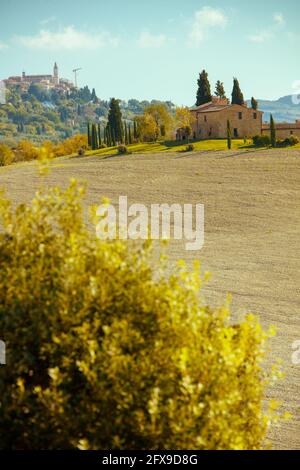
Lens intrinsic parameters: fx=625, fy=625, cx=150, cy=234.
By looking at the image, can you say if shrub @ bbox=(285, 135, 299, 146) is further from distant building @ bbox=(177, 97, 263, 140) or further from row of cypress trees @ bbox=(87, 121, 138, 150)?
row of cypress trees @ bbox=(87, 121, 138, 150)

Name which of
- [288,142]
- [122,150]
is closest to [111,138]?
[122,150]

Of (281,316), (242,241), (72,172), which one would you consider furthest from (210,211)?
(281,316)

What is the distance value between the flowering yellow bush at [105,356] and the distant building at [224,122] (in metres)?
89.1

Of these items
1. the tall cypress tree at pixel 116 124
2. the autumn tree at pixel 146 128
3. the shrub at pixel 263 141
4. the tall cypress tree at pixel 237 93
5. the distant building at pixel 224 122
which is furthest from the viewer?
the tall cypress tree at pixel 237 93

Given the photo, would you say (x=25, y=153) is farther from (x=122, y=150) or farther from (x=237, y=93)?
(x=122, y=150)

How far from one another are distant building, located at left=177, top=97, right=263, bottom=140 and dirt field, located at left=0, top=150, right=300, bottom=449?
79.9 feet

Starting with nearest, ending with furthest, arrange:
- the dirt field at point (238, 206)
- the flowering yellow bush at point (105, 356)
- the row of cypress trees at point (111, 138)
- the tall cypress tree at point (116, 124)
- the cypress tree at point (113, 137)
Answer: the flowering yellow bush at point (105, 356), the dirt field at point (238, 206), the row of cypress trees at point (111, 138), the cypress tree at point (113, 137), the tall cypress tree at point (116, 124)

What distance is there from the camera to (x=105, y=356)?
657cm

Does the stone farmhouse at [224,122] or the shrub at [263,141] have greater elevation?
the stone farmhouse at [224,122]

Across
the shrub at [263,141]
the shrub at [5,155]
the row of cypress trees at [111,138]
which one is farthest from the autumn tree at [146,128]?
the shrub at [263,141]

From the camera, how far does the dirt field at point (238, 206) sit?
2406 centimetres

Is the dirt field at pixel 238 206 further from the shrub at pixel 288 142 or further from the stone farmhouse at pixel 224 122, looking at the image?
the stone farmhouse at pixel 224 122

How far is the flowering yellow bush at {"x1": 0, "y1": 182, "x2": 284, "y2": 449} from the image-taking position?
6.50m

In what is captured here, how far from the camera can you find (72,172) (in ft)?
198
